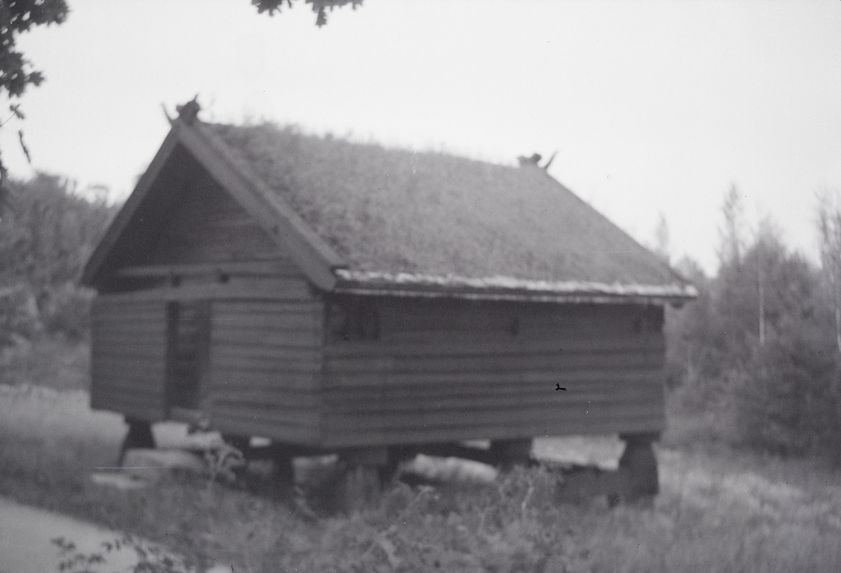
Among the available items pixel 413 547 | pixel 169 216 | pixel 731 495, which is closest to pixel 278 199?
pixel 169 216

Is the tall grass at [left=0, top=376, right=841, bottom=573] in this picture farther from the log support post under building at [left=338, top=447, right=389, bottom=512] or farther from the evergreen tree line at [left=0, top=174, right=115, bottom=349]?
the evergreen tree line at [left=0, top=174, right=115, bottom=349]

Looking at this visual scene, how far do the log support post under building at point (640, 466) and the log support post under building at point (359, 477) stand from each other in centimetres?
476

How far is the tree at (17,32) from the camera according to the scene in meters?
7.60

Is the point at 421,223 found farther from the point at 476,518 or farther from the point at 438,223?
the point at 476,518

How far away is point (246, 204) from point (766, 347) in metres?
14.4

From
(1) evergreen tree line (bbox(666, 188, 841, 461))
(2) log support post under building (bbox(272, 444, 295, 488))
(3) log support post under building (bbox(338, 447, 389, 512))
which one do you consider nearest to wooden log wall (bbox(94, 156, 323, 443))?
(3) log support post under building (bbox(338, 447, 389, 512))

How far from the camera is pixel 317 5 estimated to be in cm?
769

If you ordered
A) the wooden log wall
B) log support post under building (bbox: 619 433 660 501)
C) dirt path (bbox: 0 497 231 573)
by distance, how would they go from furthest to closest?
log support post under building (bbox: 619 433 660 501)
the wooden log wall
dirt path (bbox: 0 497 231 573)

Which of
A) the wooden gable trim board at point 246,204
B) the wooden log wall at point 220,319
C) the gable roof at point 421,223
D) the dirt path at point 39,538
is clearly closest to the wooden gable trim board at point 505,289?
the gable roof at point 421,223

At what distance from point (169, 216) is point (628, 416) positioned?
746cm

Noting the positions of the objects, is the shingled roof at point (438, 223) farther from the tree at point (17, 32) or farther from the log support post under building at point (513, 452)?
the tree at point (17, 32)

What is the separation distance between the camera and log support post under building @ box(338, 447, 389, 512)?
11406 millimetres

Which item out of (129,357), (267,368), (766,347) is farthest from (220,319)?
(766,347)

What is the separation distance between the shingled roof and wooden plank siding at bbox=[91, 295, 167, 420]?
3379mm
